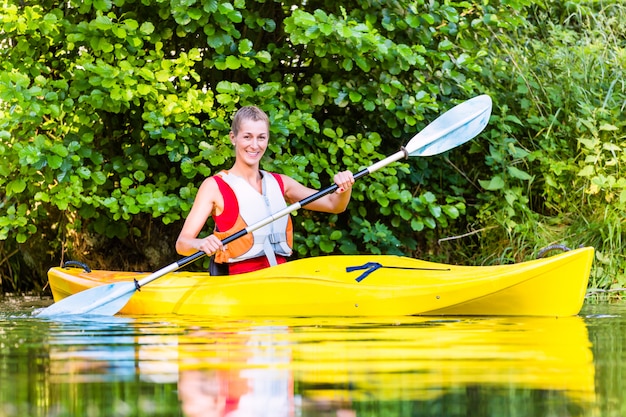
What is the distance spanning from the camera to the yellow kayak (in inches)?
167

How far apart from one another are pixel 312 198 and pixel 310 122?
0.97 meters

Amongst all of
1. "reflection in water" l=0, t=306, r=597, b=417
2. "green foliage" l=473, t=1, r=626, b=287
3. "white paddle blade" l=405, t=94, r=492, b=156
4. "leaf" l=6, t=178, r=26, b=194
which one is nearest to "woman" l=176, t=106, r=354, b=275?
"white paddle blade" l=405, t=94, r=492, b=156

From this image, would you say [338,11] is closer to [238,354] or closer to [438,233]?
[438,233]

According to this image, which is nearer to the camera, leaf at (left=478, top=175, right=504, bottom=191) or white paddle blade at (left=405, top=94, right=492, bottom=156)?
white paddle blade at (left=405, top=94, right=492, bottom=156)

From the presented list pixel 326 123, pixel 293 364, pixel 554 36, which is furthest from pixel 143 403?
pixel 554 36

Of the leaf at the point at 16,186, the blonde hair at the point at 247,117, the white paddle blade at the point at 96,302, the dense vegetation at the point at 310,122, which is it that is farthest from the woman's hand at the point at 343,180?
the leaf at the point at 16,186

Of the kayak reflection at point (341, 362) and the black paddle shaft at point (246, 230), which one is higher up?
the black paddle shaft at point (246, 230)

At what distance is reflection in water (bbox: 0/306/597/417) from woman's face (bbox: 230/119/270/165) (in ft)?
3.54

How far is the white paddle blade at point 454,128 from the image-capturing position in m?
5.36

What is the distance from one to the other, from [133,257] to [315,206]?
208 centimetres

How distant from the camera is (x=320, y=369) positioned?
8.68 feet

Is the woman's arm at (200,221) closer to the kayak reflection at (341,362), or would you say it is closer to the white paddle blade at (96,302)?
the white paddle blade at (96,302)

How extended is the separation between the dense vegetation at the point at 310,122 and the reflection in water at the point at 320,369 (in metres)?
1.84

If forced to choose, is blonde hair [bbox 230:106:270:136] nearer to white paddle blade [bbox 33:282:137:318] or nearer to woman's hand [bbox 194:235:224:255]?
woman's hand [bbox 194:235:224:255]
